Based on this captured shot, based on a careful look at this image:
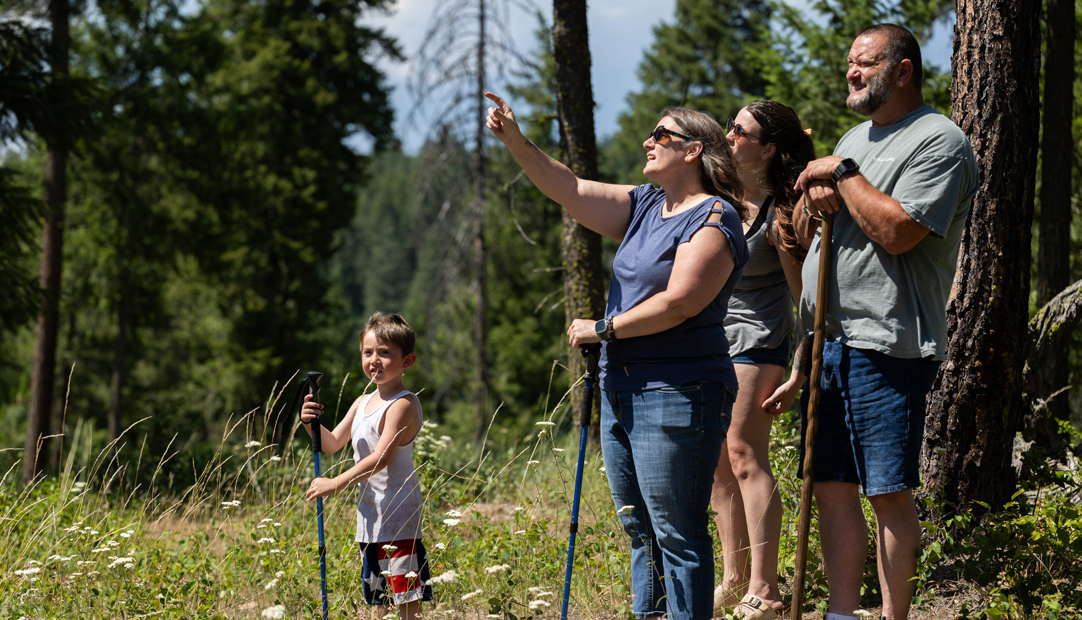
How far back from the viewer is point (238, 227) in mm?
18125

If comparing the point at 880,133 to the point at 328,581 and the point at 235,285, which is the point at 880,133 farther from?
the point at 235,285

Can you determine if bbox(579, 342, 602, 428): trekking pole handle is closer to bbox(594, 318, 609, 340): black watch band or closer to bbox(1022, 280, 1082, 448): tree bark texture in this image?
bbox(594, 318, 609, 340): black watch band

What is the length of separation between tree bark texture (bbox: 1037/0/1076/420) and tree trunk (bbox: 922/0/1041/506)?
4.19 metres

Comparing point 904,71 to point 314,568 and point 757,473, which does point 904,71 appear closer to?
point 757,473

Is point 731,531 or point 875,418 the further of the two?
point 731,531

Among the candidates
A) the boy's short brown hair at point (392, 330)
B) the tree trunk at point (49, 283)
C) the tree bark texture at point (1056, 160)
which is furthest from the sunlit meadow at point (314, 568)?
the tree trunk at point (49, 283)

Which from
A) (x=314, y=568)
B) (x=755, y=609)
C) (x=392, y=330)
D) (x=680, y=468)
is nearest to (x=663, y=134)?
(x=680, y=468)

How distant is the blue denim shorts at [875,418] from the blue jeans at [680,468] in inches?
14.6

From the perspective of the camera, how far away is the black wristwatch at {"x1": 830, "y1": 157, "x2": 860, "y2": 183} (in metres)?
2.55

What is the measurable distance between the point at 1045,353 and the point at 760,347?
82.5 inches

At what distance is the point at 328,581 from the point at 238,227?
1574cm

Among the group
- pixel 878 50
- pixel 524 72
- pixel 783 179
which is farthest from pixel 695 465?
pixel 524 72

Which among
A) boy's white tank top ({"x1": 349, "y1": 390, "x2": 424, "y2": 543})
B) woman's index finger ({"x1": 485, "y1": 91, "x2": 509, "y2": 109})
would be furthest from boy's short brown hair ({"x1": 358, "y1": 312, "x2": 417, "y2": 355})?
woman's index finger ({"x1": 485, "y1": 91, "x2": 509, "y2": 109})

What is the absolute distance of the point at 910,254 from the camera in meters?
2.61
